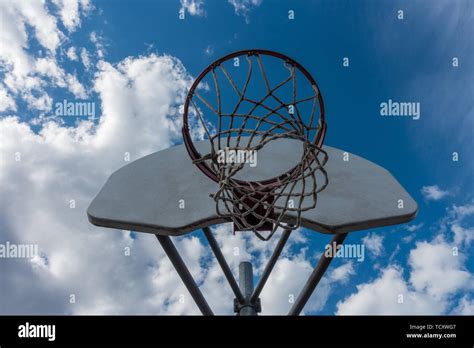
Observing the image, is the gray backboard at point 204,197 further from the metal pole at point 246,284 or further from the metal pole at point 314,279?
the metal pole at point 246,284

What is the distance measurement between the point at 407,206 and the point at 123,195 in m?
2.30

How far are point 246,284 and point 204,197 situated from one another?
2400 millimetres

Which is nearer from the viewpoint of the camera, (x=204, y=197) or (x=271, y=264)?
(x=204, y=197)

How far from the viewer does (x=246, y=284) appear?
5.79 metres

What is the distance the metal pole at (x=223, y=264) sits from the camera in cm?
512

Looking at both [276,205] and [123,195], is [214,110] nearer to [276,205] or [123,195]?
[276,205]

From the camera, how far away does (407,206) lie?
3.66 meters
